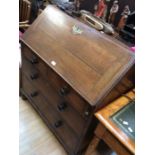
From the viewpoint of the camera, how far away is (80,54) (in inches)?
43.1

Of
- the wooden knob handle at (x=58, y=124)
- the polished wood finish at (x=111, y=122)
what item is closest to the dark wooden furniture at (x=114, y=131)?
the polished wood finish at (x=111, y=122)

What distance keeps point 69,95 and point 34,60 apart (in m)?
0.43

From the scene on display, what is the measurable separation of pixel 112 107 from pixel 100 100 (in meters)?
0.11

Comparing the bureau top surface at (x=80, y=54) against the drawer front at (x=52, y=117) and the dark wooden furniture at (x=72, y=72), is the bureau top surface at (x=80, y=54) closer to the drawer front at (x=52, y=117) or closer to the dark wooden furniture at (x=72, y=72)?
the dark wooden furniture at (x=72, y=72)

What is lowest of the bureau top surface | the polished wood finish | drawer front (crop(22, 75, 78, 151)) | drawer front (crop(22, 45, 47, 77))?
drawer front (crop(22, 75, 78, 151))

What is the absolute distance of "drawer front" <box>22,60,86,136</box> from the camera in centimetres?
115

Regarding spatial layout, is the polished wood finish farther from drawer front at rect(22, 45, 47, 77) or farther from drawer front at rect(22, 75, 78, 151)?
drawer front at rect(22, 45, 47, 77)

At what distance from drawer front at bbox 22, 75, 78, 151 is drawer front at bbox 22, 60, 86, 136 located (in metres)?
0.07

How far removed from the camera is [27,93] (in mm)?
1705

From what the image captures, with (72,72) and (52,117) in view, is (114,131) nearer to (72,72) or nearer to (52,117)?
(72,72)

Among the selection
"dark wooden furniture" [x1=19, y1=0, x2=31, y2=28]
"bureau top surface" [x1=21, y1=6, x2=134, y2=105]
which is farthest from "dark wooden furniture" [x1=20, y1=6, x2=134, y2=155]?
"dark wooden furniture" [x1=19, y1=0, x2=31, y2=28]
